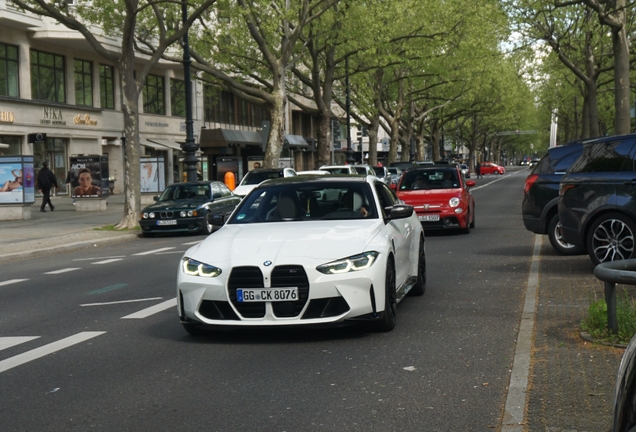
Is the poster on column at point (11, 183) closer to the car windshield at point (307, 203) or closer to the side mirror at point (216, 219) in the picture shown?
the side mirror at point (216, 219)

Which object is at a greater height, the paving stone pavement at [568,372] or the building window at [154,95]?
the building window at [154,95]

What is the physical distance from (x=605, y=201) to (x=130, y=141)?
15381 millimetres

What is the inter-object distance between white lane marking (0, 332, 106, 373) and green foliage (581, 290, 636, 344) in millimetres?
4258

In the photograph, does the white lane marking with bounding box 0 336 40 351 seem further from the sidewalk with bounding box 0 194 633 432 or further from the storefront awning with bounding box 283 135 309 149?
the storefront awning with bounding box 283 135 309 149

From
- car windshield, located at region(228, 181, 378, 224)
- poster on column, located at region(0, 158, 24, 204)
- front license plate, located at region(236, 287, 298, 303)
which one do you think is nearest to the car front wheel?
car windshield, located at region(228, 181, 378, 224)

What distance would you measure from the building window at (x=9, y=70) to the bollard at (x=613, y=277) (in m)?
35.8

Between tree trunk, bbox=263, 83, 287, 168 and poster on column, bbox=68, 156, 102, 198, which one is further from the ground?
tree trunk, bbox=263, 83, 287, 168

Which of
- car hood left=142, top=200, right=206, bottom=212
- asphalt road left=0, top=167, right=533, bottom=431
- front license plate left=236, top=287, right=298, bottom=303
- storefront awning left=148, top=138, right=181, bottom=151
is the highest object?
storefront awning left=148, top=138, right=181, bottom=151

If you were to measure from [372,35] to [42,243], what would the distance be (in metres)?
22.5

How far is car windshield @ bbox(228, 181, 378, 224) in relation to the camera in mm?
9633

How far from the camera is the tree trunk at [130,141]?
82.3 feet

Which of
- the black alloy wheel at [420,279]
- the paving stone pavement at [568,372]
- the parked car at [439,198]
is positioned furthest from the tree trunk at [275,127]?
the paving stone pavement at [568,372]

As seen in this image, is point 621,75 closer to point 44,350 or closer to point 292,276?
point 292,276

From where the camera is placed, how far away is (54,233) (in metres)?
24.9
